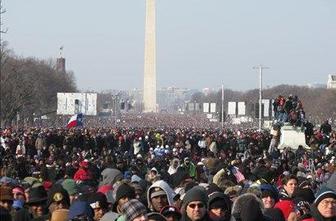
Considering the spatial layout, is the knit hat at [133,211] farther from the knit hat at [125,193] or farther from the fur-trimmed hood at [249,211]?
the knit hat at [125,193]

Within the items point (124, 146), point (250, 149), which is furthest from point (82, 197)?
point (124, 146)

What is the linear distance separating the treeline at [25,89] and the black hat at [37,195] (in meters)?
62.5

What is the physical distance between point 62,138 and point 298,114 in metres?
9.06

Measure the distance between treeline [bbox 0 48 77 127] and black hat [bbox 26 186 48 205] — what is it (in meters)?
62.5

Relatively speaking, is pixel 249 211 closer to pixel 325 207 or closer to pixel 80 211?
pixel 325 207

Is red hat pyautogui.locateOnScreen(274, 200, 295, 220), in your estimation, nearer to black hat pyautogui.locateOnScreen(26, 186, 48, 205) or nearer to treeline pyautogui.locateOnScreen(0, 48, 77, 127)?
black hat pyautogui.locateOnScreen(26, 186, 48, 205)

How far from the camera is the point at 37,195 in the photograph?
39.6 feet

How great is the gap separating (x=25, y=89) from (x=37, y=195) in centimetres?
8117

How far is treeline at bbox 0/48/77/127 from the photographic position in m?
90.0

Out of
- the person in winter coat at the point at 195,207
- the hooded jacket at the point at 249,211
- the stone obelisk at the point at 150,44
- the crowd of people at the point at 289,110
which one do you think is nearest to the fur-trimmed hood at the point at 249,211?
the hooded jacket at the point at 249,211

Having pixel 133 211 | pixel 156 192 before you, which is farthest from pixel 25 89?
pixel 133 211

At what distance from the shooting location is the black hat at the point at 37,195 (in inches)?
469

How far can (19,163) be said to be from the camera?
79.3 ft

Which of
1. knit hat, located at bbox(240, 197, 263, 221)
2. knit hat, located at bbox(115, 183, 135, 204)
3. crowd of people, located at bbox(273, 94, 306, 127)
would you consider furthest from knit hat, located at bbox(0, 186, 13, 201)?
crowd of people, located at bbox(273, 94, 306, 127)
